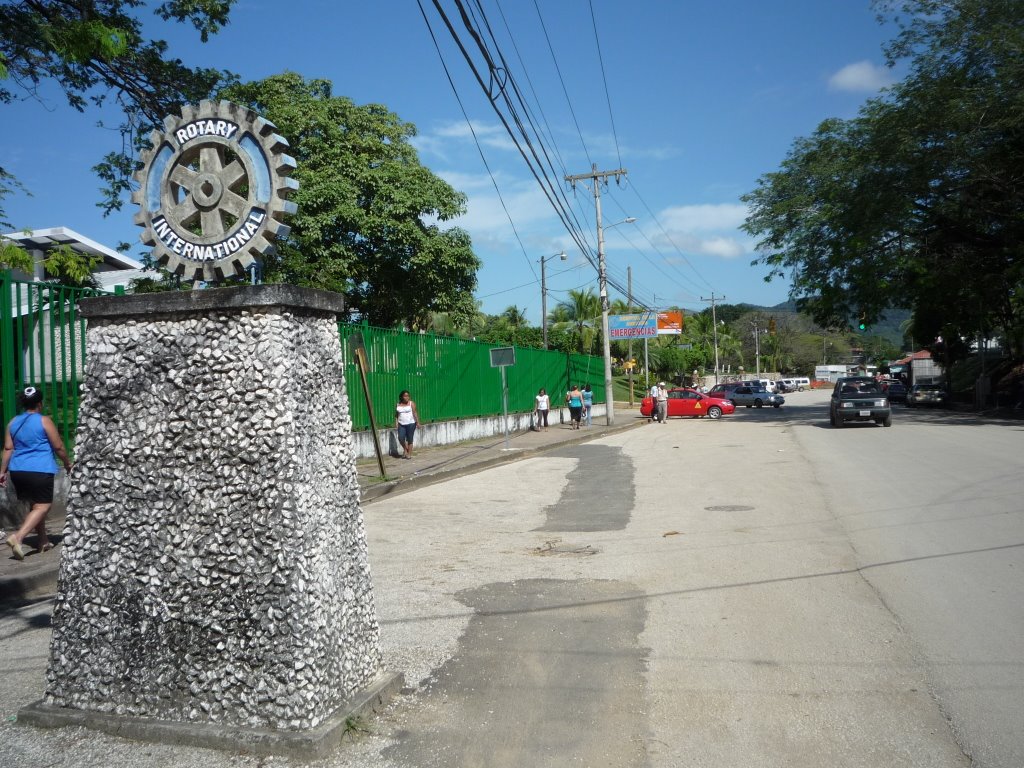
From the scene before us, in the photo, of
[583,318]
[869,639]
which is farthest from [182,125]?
[583,318]

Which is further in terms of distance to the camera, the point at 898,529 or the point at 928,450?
the point at 928,450

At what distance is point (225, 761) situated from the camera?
3.77 meters

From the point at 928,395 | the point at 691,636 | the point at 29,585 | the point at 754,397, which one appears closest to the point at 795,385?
the point at 754,397

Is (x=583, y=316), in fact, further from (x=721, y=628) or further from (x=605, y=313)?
(x=721, y=628)

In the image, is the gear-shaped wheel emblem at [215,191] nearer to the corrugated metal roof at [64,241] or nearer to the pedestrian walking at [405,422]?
the pedestrian walking at [405,422]

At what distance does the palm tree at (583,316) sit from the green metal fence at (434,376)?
20.4 metres

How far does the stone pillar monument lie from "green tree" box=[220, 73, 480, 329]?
63.3 ft

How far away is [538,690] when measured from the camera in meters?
4.70

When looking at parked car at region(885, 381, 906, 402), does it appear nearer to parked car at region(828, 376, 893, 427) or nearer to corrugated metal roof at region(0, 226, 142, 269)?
parked car at region(828, 376, 893, 427)

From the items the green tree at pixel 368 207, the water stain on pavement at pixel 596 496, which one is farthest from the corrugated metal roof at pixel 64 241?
the water stain on pavement at pixel 596 496

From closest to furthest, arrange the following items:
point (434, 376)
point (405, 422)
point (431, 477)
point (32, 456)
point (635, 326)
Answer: point (32, 456)
point (431, 477)
point (405, 422)
point (434, 376)
point (635, 326)

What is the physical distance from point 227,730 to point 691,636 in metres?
3.04

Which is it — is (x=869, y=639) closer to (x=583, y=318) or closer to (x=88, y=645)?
(x=88, y=645)

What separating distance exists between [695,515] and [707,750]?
679 centimetres
